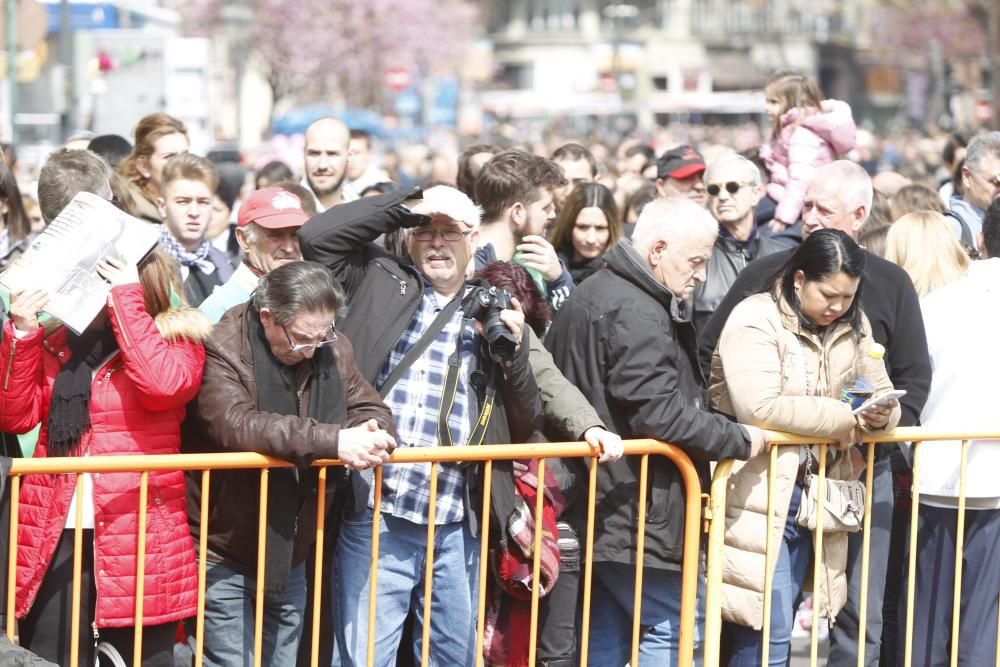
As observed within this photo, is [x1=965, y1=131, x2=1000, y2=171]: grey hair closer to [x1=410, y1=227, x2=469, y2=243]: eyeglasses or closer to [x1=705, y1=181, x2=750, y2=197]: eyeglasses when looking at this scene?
[x1=705, y1=181, x2=750, y2=197]: eyeglasses

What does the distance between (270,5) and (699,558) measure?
43.2 metres

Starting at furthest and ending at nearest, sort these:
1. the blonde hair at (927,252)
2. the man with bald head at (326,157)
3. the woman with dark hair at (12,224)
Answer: the man with bald head at (326,157), the woman with dark hair at (12,224), the blonde hair at (927,252)

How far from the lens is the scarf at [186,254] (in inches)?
268

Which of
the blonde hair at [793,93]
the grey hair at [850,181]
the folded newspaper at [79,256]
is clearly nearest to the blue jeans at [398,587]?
the folded newspaper at [79,256]

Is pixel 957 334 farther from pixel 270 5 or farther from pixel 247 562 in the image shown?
pixel 270 5

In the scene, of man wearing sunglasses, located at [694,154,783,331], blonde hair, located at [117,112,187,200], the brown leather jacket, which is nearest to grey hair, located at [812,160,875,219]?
man wearing sunglasses, located at [694,154,783,331]

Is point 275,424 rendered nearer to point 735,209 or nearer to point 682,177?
point 735,209

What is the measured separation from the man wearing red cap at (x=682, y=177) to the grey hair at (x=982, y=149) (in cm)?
155

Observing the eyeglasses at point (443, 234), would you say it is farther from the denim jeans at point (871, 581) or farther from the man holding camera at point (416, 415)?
the denim jeans at point (871, 581)

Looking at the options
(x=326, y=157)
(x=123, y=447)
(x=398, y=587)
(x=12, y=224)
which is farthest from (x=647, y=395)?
(x=326, y=157)

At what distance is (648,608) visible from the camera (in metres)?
5.14

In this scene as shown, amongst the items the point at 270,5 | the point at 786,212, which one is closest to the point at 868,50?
the point at 270,5

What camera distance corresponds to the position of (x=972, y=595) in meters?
5.48

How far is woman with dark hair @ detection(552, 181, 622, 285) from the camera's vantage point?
7.07m
